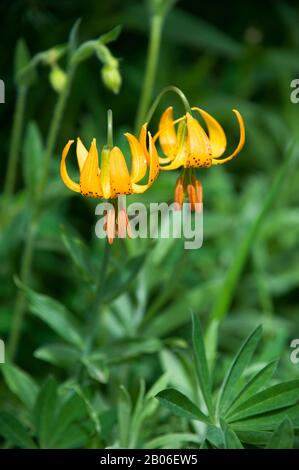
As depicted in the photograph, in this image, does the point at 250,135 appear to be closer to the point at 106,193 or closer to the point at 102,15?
A: the point at 102,15

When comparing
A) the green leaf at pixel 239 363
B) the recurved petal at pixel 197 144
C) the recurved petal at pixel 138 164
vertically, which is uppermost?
the recurved petal at pixel 197 144

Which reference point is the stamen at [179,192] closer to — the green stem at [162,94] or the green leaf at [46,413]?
the green stem at [162,94]

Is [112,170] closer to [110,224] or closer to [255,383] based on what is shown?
[110,224]

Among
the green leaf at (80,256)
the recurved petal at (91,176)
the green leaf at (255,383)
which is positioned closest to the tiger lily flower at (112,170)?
the recurved petal at (91,176)

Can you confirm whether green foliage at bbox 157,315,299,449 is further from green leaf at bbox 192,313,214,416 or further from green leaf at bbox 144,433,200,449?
green leaf at bbox 144,433,200,449

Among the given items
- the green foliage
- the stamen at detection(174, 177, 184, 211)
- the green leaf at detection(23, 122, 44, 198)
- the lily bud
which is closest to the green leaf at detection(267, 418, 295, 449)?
the green foliage

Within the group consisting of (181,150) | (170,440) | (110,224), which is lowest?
(170,440)

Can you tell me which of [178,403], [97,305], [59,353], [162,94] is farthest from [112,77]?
[178,403]
